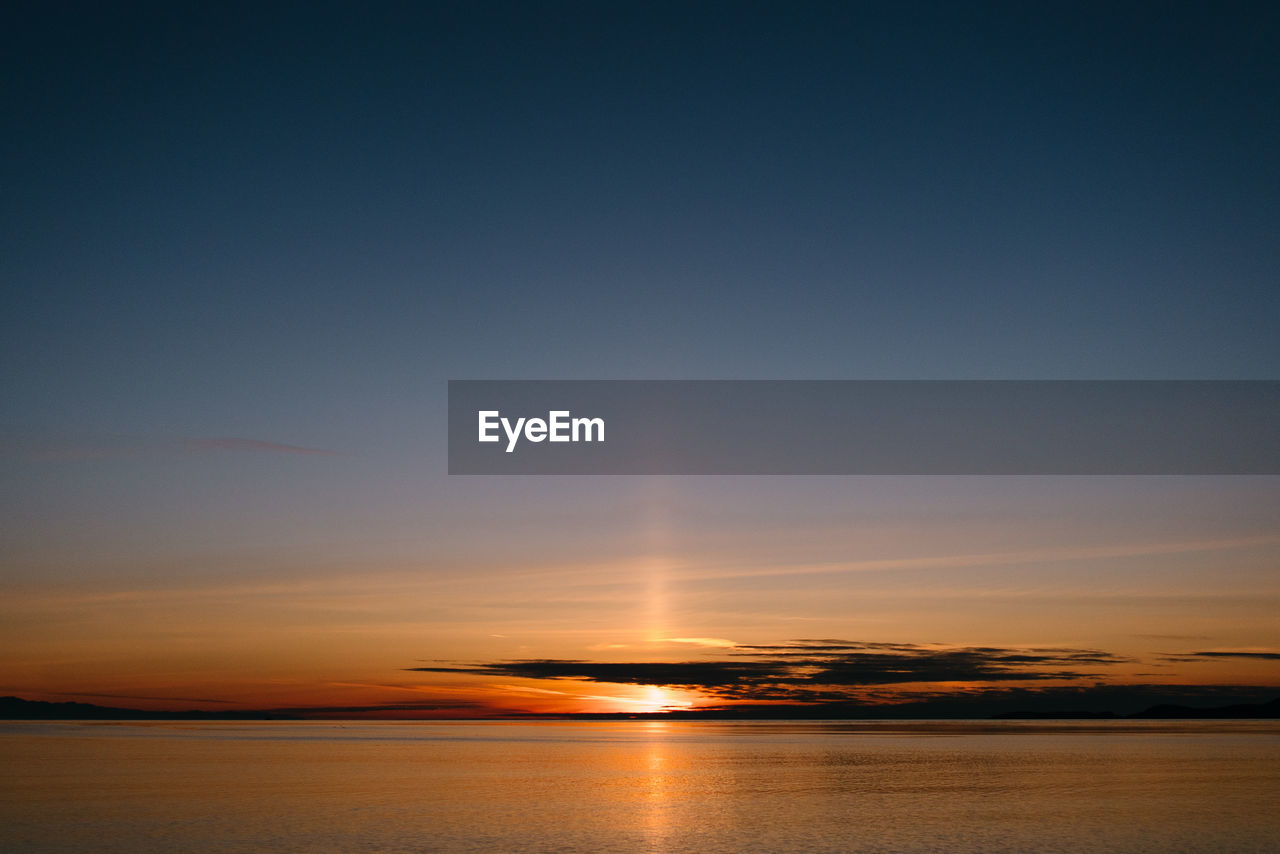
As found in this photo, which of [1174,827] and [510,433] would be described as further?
[510,433]

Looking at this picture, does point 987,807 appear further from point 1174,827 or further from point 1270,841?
point 1270,841

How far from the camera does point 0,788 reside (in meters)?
36.4

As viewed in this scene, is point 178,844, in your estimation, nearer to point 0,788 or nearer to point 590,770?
point 0,788

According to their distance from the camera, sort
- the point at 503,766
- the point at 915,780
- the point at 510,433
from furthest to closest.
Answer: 1. the point at 503,766
2. the point at 915,780
3. the point at 510,433

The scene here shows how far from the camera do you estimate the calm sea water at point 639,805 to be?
24.6 meters

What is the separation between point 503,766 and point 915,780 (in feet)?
66.7

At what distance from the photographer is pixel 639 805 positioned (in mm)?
32875

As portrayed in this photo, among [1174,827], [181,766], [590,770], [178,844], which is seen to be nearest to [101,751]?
[181,766]

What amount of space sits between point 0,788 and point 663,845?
24.5 metres

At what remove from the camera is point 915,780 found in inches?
1656

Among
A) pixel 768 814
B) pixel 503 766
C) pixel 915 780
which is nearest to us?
pixel 768 814

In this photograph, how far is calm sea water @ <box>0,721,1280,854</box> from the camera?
80.6 ft

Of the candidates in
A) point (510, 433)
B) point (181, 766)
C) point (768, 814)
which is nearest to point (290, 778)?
point (181, 766)

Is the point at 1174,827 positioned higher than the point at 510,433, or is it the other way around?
the point at 510,433
